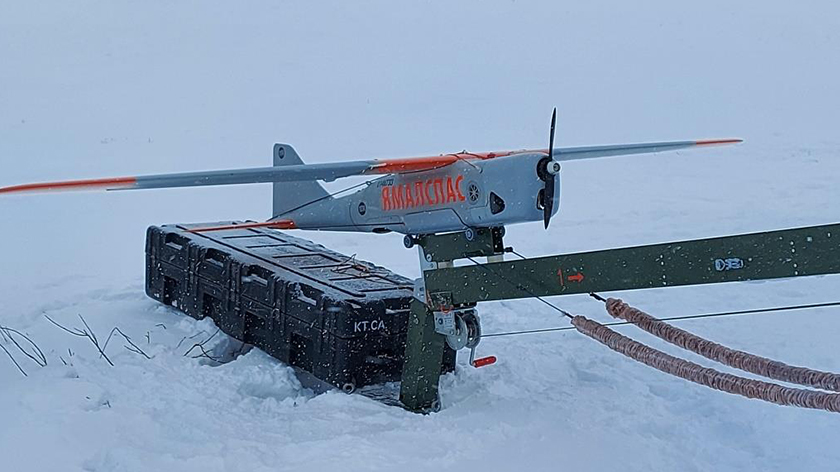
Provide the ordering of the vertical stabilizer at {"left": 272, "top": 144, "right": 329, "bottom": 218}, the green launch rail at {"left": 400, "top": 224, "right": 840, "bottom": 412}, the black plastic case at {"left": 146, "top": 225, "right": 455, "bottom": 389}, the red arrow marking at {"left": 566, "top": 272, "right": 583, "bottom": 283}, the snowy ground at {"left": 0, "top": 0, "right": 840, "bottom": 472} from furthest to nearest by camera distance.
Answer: the vertical stabilizer at {"left": 272, "top": 144, "right": 329, "bottom": 218} < the black plastic case at {"left": 146, "top": 225, "right": 455, "bottom": 389} < the snowy ground at {"left": 0, "top": 0, "right": 840, "bottom": 472} < the red arrow marking at {"left": 566, "top": 272, "right": 583, "bottom": 283} < the green launch rail at {"left": 400, "top": 224, "right": 840, "bottom": 412}

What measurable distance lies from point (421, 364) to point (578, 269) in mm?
1625

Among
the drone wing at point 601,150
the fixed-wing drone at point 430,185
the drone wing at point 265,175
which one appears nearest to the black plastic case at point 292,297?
the fixed-wing drone at point 430,185

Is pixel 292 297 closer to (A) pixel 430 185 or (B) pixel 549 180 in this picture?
(A) pixel 430 185

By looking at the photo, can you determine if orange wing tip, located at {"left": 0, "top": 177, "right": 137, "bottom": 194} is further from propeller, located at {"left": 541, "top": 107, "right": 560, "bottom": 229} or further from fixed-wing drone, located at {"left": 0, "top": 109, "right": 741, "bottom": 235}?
propeller, located at {"left": 541, "top": 107, "right": 560, "bottom": 229}

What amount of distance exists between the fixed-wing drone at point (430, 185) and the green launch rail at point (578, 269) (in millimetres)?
205

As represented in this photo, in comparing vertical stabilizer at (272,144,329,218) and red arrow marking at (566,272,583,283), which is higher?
vertical stabilizer at (272,144,329,218)

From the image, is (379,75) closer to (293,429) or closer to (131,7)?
(131,7)

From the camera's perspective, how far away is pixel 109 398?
569 centimetres

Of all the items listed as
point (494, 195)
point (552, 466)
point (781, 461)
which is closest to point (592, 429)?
point (552, 466)

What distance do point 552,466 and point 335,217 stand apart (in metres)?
2.20

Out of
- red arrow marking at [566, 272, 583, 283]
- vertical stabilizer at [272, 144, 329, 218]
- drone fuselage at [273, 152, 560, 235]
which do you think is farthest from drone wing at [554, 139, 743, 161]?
vertical stabilizer at [272, 144, 329, 218]

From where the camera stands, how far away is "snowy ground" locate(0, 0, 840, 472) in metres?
5.43

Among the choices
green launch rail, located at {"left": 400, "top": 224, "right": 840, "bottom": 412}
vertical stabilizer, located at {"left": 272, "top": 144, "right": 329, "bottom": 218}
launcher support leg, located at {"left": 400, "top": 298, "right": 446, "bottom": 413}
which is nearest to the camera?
green launch rail, located at {"left": 400, "top": 224, "right": 840, "bottom": 412}

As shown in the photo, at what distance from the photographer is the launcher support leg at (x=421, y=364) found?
591cm
